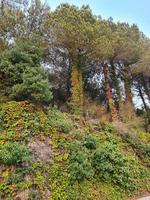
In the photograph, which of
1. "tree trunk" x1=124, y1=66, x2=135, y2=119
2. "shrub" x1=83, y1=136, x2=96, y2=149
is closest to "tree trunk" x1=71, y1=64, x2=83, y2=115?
"tree trunk" x1=124, y1=66, x2=135, y2=119

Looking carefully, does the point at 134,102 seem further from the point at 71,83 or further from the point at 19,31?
the point at 19,31

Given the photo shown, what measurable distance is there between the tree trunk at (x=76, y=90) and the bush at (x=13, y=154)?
30.4ft

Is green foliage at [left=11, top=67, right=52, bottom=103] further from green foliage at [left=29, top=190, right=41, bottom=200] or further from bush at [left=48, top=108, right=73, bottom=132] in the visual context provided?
green foliage at [left=29, top=190, right=41, bottom=200]

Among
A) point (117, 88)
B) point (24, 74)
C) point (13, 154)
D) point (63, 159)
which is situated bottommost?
point (63, 159)

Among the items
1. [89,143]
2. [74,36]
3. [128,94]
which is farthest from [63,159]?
[128,94]

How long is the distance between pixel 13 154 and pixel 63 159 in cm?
238

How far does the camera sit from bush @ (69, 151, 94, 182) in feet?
54.9

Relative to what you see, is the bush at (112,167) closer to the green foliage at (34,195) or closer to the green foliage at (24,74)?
the green foliage at (34,195)

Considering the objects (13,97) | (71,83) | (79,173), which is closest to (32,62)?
(13,97)

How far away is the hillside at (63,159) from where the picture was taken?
1598cm

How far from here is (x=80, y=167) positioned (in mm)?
16797

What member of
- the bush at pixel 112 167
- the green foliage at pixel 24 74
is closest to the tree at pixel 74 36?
the green foliage at pixel 24 74

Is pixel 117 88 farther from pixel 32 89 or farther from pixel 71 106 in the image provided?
pixel 32 89

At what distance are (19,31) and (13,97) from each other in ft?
21.2
